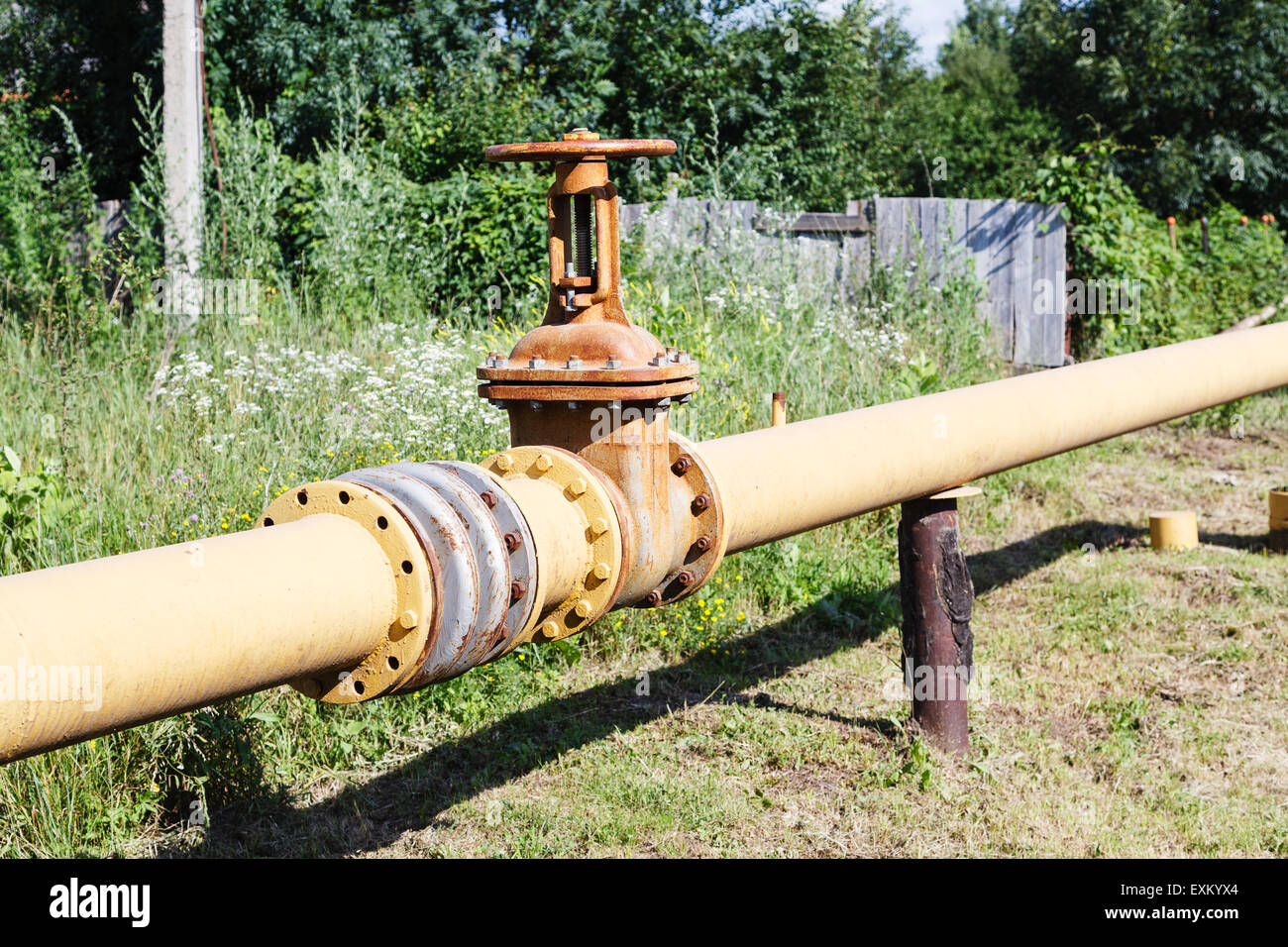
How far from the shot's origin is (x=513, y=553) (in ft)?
5.77

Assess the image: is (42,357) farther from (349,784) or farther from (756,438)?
(756,438)

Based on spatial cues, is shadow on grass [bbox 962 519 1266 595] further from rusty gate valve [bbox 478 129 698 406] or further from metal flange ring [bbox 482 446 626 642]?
metal flange ring [bbox 482 446 626 642]

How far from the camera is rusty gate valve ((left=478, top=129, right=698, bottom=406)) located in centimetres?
210

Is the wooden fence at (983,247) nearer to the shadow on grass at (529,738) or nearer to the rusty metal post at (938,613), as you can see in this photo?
the shadow on grass at (529,738)

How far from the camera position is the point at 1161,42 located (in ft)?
64.3

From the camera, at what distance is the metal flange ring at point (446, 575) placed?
1631mm

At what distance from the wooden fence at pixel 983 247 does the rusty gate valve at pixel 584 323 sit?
6.36 metres

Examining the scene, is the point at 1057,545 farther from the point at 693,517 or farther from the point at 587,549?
the point at 587,549

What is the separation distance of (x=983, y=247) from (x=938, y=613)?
239 inches

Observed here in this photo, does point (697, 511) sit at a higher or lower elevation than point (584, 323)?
lower

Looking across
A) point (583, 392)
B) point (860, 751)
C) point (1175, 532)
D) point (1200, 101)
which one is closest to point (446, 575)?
point (583, 392)

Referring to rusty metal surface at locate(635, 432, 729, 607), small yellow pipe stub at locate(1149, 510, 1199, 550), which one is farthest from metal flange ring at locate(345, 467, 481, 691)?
small yellow pipe stub at locate(1149, 510, 1199, 550)

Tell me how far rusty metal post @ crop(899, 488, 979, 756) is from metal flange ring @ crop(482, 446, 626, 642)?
5.90 ft
